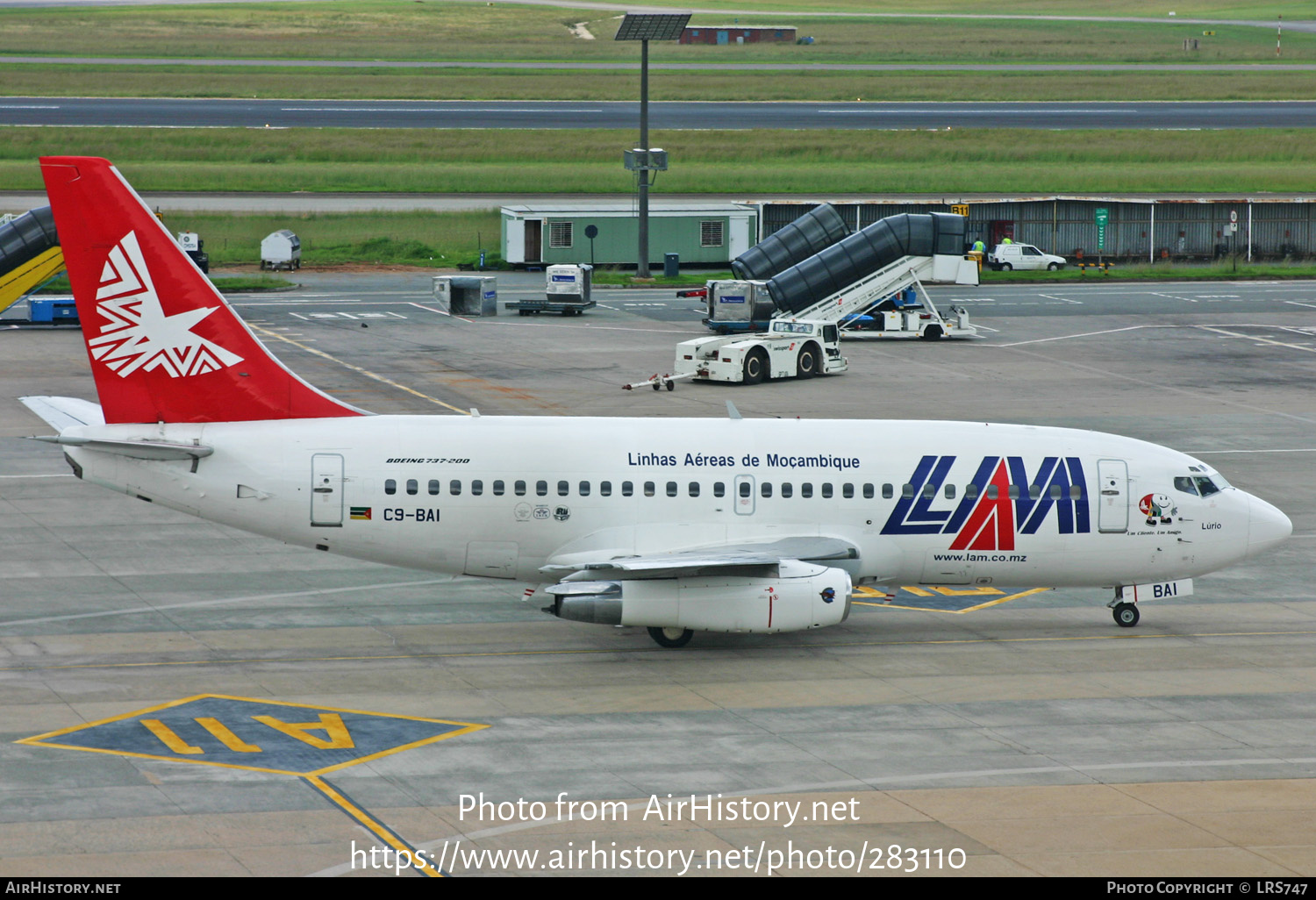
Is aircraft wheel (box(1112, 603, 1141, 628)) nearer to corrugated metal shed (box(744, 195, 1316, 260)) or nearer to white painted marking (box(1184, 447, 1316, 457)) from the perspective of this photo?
white painted marking (box(1184, 447, 1316, 457))

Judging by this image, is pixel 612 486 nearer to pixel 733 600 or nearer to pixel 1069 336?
pixel 733 600

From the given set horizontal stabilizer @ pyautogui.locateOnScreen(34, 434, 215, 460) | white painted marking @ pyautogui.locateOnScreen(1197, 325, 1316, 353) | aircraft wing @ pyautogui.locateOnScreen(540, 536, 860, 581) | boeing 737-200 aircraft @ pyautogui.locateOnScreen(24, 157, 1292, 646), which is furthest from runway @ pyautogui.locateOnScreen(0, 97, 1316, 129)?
aircraft wing @ pyautogui.locateOnScreen(540, 536, 860, 581)

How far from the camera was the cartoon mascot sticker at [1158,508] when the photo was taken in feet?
108

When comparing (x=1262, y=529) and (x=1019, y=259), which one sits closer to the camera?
(x=1262, y=529)

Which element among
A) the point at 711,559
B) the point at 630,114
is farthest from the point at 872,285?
the point at 630,114

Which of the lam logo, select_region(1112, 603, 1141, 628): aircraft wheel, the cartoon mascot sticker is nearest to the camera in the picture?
the lam logo

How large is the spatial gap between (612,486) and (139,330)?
10.3 metres

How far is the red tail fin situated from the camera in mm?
30391

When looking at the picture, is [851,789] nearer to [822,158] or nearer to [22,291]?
[22,291]

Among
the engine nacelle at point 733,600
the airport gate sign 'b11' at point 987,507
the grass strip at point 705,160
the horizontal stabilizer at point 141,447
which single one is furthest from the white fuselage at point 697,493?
the grass strip at point 705,160

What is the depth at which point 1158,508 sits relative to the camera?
108 ft

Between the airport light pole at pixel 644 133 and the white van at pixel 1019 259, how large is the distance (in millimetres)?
25149

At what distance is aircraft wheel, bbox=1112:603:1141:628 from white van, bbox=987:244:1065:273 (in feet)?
241

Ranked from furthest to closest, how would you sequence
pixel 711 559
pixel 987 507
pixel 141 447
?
1. pixel 987 507
2. pixel 141 447
3. pixel 711 559
